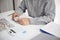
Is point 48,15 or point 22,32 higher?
point 48,15

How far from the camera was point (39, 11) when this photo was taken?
1354 mm

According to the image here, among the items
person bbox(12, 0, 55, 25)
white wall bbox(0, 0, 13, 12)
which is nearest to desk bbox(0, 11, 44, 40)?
person bbox(12, 0, 55, 25)

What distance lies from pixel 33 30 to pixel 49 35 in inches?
6.6

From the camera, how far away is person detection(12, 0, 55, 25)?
3.76 ft

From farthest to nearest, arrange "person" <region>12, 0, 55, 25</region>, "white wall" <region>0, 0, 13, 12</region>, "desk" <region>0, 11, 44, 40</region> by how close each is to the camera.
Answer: "white wall" <region>0, 0, 13, 12</region>, "person" <region>12, 0, 55, 25</region>, "desk" <region>0, 11, 44, 40</region>

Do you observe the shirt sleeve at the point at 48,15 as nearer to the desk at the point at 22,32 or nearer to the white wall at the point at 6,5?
the desk at the point at 22,32

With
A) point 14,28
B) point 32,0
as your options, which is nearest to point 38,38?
point 14,28

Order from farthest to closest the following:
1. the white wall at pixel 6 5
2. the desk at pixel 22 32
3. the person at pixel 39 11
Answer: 1. the white wall at pixel 6 5
2. the person at pixel 39 11
3. the desk at pixel 22 32

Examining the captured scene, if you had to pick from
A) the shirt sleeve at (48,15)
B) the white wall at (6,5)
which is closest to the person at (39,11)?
the shirt sleeve at (48,15)

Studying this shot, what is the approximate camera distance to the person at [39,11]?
1.15m

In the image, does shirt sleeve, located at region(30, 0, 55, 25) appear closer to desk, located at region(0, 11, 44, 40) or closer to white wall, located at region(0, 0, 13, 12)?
desk, located at region(0, 11, 44, 40)

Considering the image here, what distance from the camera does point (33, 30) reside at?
1007 millimetres

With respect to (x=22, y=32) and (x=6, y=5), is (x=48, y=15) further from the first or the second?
(x=6, y=5)

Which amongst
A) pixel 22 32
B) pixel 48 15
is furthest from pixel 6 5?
pixel 22 32
